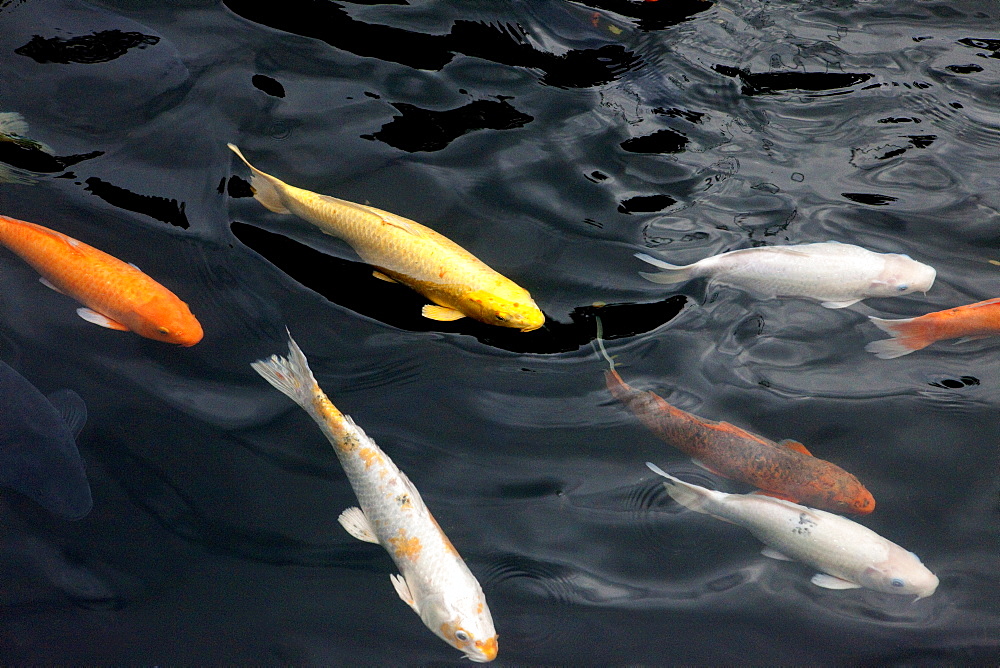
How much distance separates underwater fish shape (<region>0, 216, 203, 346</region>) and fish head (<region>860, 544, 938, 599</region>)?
3.72m

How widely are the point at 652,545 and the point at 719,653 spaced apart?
0.57m

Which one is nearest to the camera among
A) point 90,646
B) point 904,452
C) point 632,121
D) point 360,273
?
point 90,646

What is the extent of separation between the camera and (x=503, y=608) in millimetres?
3199

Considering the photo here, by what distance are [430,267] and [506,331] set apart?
62 cm

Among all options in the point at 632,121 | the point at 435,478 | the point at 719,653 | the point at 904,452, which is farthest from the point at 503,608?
the point at 632,121

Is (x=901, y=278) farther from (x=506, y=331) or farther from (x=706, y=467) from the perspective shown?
(x=506, y=331)

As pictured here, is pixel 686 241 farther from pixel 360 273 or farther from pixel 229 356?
pixel 229 356

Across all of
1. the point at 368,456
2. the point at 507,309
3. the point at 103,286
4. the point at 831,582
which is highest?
the point at 507,309

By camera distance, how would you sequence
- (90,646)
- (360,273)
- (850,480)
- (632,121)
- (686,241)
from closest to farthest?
(90,646)
(850,480)
(360,273)
(686,241)
(632,121)

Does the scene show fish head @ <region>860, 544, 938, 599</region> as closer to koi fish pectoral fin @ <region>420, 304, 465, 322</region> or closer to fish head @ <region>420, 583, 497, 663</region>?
fish head @ <region>420, 583, 497, 663</region>

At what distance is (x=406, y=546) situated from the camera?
10.0ft

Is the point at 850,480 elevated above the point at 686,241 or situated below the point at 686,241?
below

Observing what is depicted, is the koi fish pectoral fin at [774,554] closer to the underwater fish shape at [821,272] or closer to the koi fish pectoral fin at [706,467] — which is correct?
the koi fish pectoral fin at [706,467]

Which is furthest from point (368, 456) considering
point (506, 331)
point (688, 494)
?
point (688, 494)
